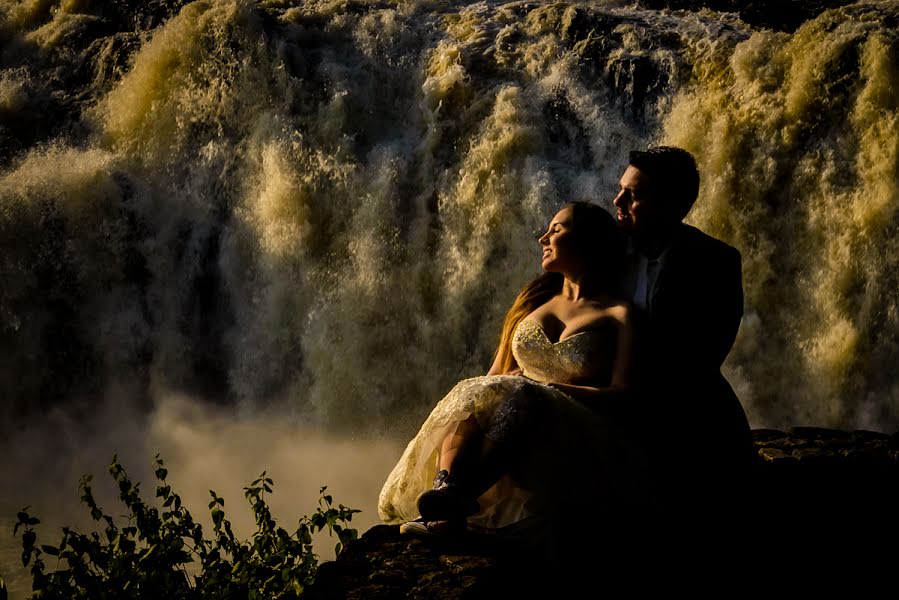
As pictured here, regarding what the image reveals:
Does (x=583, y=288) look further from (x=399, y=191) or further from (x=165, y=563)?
(x=399, y=191)

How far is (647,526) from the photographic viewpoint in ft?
12.3

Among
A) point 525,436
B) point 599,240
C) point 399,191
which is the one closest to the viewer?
point 525,436

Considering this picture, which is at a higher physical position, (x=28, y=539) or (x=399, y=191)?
(x=399, y=191)

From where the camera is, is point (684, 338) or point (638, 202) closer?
point (684, 338)

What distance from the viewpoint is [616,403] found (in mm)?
3801

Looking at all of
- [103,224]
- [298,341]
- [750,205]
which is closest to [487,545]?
[750,205]

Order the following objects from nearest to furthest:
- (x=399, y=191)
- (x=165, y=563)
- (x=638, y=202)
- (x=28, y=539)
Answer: (x=28, y=539) → (x=165, y=563) → (x=638, y=202) → (x=399, y=191)

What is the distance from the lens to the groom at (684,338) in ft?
12.3

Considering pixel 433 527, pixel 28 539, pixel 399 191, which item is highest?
pixel 399 191

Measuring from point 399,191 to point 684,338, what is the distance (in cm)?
572

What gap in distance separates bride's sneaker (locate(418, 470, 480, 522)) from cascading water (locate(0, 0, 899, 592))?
197 inches

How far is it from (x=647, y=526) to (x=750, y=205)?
16.4 feet

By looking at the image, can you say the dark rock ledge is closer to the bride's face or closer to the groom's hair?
the bride's face

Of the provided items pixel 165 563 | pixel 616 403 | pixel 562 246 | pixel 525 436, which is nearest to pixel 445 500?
pixel 525 436
